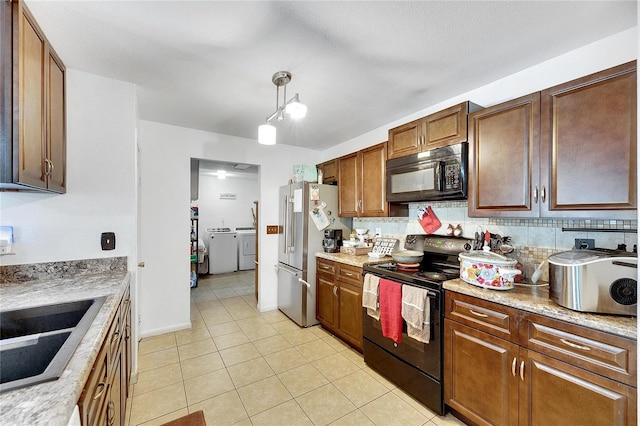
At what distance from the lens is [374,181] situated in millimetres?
2926

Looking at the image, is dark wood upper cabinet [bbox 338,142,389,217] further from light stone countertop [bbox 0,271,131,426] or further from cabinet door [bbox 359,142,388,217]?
light stone countertop [bbox 0,271,131,426]

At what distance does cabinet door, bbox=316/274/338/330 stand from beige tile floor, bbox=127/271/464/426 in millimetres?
165

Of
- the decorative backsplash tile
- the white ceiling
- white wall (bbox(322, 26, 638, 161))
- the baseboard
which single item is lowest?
the baseboard

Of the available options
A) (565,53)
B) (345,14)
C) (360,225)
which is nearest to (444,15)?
(345,14)

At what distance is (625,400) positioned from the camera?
3.76 feet

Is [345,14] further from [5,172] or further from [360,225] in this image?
[360,225]

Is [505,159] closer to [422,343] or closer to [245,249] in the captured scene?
[422,343]

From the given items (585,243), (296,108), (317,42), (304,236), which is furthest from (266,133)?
(585,243)

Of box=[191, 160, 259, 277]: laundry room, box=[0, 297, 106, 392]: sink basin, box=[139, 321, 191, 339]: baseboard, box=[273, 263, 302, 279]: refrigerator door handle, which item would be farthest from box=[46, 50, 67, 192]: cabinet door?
box=[191, 160, 259, 277]: laundry room

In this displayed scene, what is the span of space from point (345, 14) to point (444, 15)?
0.53m

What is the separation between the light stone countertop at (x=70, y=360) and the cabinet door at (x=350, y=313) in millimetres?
1874

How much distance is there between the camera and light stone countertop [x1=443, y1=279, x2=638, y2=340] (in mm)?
1169

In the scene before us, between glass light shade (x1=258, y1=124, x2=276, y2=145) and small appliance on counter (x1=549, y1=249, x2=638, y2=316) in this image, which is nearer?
small appliance on counter (x1=549, y1=249, x2=638, y2=316)

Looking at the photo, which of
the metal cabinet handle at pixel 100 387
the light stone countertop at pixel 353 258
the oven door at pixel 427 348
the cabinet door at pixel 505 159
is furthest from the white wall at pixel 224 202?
the metal cabinet handle at pixel 100 387
